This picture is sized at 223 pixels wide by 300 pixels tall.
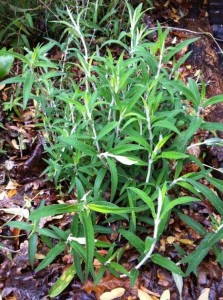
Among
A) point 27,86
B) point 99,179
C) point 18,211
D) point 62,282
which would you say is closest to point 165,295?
point 62,282

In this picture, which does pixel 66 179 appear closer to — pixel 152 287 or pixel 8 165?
pixel 8 165

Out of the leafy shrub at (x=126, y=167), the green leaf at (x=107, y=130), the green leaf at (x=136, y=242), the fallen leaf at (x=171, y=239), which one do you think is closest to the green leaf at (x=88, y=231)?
the leafy shrub at (x=126, y=167)

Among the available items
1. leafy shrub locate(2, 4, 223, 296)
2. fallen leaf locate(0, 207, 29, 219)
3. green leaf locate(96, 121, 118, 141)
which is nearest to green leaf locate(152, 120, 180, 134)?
leafy shrub locate(2, 4, 223, 296)

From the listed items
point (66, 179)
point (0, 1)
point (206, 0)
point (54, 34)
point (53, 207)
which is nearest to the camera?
point (53, 207)

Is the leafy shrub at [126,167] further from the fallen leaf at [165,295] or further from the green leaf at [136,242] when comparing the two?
the fallen leaf at [165,295]

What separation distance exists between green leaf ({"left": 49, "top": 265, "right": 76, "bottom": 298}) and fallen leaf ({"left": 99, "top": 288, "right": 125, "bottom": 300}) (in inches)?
6.6

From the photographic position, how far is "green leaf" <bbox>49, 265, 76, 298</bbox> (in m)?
1.85

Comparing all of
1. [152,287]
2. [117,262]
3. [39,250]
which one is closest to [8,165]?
[39,250]

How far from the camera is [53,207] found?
1.53 metres

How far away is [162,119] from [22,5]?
69.1 inches

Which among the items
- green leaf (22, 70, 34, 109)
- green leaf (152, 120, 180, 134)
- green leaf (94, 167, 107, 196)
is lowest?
green leaf (94, 167, 107, 196)

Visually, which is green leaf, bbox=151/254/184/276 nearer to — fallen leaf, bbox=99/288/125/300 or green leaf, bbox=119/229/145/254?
green leaf, bbox=119/229/145/254

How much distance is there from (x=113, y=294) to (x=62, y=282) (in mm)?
236

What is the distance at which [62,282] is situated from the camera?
1871mm
